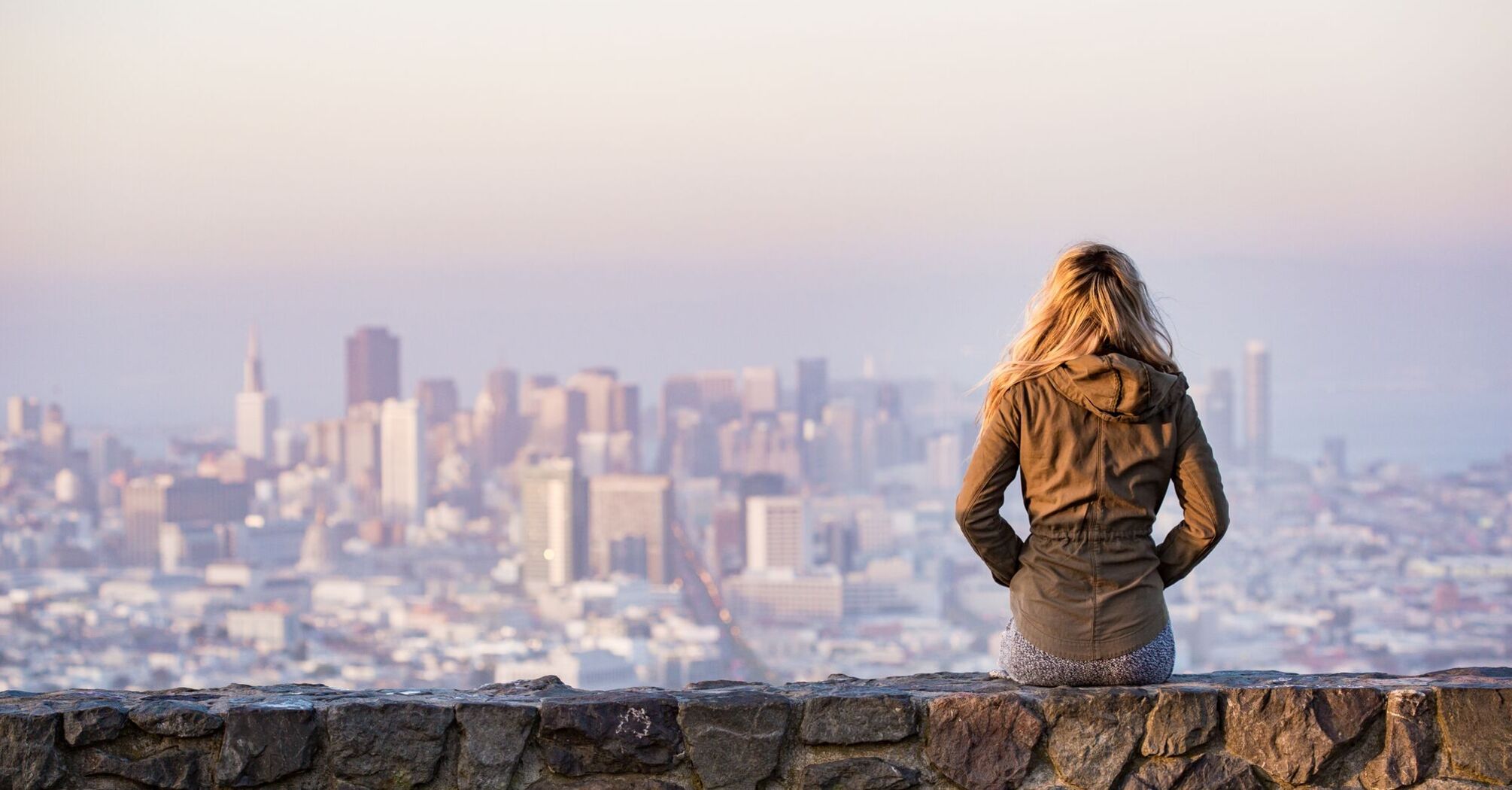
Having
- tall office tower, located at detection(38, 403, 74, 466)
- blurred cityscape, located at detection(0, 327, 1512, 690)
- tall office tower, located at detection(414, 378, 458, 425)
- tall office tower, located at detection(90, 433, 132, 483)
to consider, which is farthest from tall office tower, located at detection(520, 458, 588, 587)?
tall office tower, located at detection(38, 403, 74, 466)

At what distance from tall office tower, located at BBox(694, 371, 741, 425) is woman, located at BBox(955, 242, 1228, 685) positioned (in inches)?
3573

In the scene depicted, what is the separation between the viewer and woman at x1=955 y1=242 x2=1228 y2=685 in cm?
250

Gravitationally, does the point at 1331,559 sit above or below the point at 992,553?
below

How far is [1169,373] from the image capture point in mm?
2510

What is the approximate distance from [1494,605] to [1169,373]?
59091 mm

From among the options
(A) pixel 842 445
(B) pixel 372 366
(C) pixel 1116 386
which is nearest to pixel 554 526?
(A) pixel 842 445

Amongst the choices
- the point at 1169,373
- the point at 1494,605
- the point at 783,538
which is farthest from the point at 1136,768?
the point at 783,538

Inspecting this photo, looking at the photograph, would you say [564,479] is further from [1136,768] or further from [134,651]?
[1136,768]

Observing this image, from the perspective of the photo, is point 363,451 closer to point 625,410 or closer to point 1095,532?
point 625,410

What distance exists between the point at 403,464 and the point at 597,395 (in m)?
13.3

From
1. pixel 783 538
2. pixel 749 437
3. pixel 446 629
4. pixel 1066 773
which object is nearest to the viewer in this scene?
pixel 1066 773

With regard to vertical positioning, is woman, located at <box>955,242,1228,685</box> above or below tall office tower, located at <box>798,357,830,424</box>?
above

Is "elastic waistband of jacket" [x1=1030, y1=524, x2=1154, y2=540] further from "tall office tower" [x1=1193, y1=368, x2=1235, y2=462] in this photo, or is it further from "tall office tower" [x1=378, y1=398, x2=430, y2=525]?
"tall office tower" [x1=378, y1=398, x2=430, y2=525]

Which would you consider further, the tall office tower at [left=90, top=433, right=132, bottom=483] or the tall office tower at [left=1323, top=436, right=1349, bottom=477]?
the tall office tower at [left=90, top=433, right=132, bottom=483]
